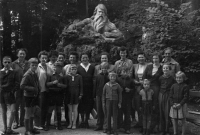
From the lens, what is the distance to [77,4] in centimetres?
1767

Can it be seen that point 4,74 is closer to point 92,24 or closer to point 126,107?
point 126,107

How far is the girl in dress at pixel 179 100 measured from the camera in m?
5.71

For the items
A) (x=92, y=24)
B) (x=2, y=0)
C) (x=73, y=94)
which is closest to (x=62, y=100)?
(x=73, y=94)

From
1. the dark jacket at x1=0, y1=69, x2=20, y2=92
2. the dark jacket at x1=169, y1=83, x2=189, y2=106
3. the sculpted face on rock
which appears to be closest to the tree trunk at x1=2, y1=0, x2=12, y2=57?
the sculpted face on rock

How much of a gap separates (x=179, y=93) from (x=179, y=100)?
0.16m

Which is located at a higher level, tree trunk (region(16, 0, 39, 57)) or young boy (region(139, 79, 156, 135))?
tree trunk (region(16, 0, 39, 57))

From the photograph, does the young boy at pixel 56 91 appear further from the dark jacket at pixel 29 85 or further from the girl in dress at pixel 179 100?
the girl in dress at pixel 179 100

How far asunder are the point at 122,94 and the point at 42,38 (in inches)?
477

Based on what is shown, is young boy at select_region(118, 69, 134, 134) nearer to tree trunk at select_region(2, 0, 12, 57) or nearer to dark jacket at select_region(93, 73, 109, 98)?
dark jacket at select_region(93, 73, 109, 98)

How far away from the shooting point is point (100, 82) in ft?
20.7

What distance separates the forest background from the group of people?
2.27 meters

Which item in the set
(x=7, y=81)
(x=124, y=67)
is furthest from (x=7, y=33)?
(x=124, y=67)

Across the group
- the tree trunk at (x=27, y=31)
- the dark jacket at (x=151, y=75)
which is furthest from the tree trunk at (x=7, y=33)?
the dark jacket at (x=151, y=75)

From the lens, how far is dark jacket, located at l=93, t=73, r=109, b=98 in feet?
20.7
